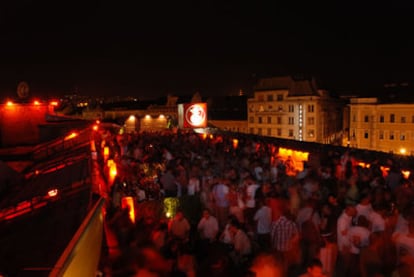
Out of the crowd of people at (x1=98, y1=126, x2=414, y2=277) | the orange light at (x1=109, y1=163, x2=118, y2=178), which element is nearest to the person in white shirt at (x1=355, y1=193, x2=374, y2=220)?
the crowd of people at (x1=98, y1=126, x2=414, y2=277)

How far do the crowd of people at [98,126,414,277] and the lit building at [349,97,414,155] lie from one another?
36.4 m

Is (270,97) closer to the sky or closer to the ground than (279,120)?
closer to the sky

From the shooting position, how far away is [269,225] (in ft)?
22.8

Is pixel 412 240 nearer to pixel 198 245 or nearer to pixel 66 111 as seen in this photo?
pixel 198 245

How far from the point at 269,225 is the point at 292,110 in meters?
43.6

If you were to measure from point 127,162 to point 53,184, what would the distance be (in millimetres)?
2749

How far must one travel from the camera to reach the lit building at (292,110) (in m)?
48.2

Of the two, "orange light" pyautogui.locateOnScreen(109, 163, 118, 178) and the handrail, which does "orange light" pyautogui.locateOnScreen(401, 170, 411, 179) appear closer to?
"orange light" pyautogui.locateOnScreen(109, 163, 118, 178)

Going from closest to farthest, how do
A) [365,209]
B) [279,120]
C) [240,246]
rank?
[365,209] → [240,246] → [279,120]

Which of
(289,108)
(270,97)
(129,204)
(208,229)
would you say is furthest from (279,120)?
(208,229)

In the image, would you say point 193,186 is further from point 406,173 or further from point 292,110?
point 292,110

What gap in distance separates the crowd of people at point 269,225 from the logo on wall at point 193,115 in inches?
348

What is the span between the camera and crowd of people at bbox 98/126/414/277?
539 cm

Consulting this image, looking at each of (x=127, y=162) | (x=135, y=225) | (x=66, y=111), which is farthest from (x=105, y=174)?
(x=66, y=111)
